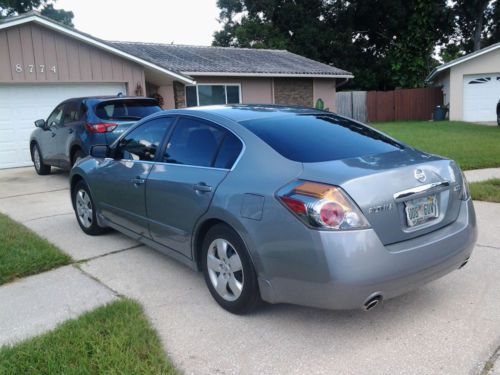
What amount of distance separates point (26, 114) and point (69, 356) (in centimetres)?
1107

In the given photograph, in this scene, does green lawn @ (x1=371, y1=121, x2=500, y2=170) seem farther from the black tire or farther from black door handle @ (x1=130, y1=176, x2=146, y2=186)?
the black tire

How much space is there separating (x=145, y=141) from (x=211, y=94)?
14041 millimetres

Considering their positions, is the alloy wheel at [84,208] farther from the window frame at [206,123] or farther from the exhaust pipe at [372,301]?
the exhaust pipe at [372,301]

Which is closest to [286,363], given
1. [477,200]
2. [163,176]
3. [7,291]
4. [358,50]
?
[163,176]

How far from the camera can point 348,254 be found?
2844 mm

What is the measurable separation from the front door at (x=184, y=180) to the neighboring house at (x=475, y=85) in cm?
2198

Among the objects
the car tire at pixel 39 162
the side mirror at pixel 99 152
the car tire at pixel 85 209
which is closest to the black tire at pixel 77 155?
the car tire at pixel 39 162

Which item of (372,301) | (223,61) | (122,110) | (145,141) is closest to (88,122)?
(122,110)

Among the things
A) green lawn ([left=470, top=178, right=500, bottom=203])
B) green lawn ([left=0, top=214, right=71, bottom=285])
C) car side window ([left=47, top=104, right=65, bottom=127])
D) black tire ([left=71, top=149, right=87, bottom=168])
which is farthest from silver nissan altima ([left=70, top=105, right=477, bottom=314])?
car side window ([left=47, top=104, right=65, bottom=127])

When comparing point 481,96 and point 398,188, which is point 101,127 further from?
point 481,96

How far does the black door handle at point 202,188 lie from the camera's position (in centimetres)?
362

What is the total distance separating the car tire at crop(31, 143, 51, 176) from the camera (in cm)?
1073

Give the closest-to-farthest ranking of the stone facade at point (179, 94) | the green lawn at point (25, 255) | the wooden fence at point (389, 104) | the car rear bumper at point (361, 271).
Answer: the car rear bumper at point (361, 271) < the green lawn at point (25, 255) < the stone facade at point (179, 94) < the wooden fence at point (389, 104)

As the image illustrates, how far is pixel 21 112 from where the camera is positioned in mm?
12461
